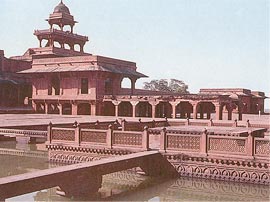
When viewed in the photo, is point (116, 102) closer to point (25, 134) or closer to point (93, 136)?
point (25, 134)

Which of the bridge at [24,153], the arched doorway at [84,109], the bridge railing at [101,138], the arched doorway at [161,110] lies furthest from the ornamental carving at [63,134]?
the arched doorway at [161,110]

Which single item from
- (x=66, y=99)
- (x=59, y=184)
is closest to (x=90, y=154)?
(x=59, y=184)

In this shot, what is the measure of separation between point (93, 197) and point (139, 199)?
121cm

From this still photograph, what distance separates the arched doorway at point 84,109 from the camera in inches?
1351

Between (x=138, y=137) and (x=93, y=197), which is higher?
(x=138, y=137)

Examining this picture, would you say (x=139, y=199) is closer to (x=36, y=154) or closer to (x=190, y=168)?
(x=190, y=168)

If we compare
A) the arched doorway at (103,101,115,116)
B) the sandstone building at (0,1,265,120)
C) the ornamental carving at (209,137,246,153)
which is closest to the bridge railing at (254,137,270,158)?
the ornamental carving at (209,137,246,153)

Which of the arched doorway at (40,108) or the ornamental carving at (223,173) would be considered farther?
the arched doorway at (40,108)

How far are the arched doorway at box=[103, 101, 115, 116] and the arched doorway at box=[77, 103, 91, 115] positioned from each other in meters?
1.69

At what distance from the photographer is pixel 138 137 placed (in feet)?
40.8

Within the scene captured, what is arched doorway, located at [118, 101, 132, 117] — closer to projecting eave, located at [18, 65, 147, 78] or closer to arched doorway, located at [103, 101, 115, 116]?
arched doorway, located at [103, 101, 115, 116]

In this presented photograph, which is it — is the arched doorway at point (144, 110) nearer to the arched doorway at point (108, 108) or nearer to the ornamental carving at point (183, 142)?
the arched doorway at point (108, 108)

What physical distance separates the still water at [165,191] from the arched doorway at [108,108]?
2166 cm

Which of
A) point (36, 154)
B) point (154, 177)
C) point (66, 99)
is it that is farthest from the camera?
point (66, 99)
